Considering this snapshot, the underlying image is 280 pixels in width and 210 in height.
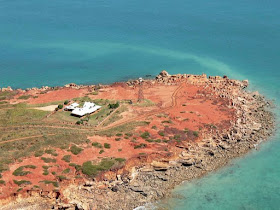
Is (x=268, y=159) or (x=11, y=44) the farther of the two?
(x=11, y=44)

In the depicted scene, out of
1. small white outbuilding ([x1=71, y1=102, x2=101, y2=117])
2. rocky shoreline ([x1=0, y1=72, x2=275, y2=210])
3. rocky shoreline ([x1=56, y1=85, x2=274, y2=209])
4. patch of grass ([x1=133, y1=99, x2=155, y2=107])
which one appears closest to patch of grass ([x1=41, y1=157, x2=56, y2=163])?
rocky shoreline ([x1=0, y1=72, x2=275, y2=210])

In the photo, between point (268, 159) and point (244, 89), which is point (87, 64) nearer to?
point (244, 89)

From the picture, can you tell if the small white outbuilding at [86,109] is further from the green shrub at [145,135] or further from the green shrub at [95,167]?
the green shrub at [95,167]

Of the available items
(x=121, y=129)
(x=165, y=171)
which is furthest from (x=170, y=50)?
(x=165, y=171)

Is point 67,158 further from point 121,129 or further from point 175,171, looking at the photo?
point 175,171

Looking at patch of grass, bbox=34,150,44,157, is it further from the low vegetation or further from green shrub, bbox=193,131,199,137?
green shrub, bbox=193,131,199,137

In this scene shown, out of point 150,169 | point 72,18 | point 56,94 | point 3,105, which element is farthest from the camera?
point 72,18

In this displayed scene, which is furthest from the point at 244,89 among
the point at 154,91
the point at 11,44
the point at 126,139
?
the point at 11,44

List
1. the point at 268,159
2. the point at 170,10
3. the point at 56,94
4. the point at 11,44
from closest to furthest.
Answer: the point at 268,159, the point at 56,94, the point at 11,44, the point at 170,10
